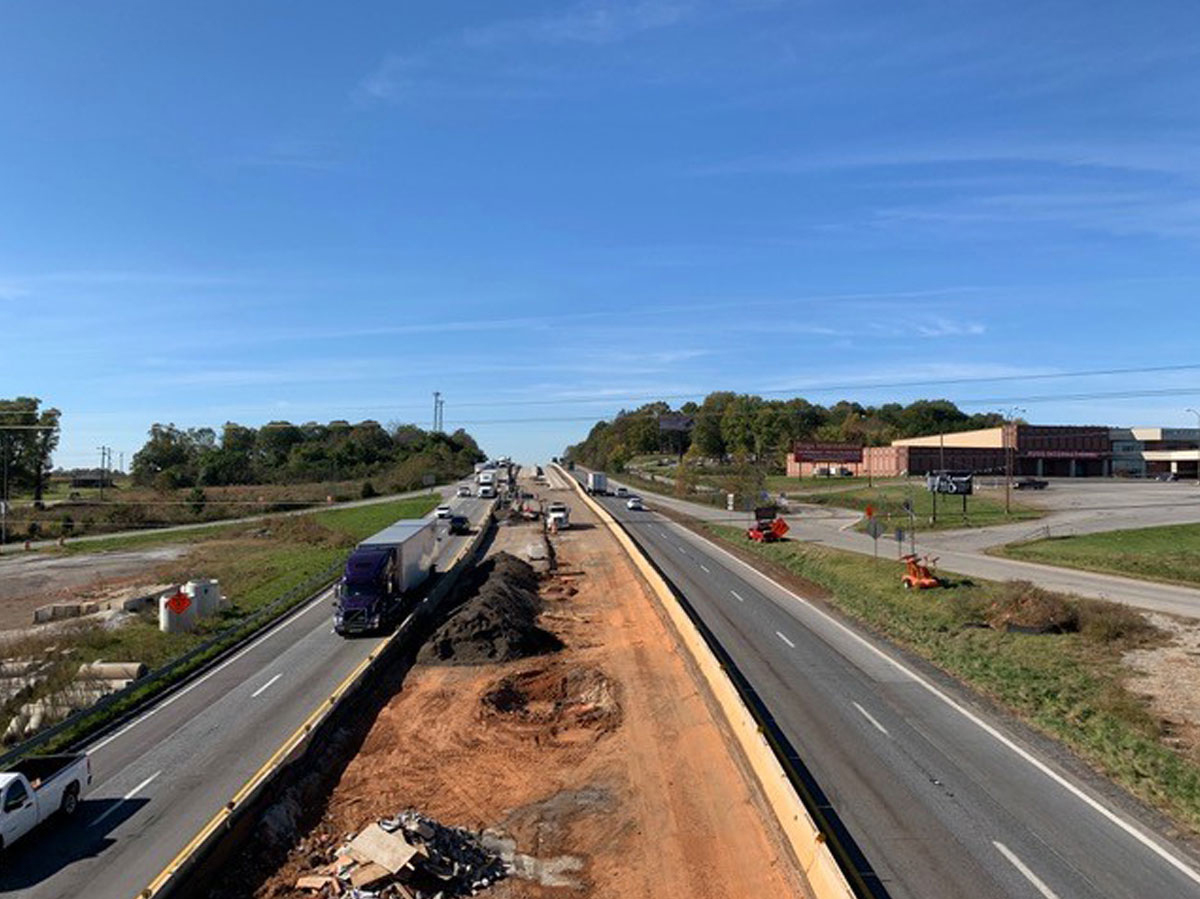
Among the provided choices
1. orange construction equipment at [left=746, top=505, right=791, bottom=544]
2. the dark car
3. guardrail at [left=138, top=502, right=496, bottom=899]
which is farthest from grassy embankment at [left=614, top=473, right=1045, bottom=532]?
guardrail at [left=138, top=502, right=496, bottom=899]

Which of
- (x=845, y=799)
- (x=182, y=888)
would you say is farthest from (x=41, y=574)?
(x=845, y=799)

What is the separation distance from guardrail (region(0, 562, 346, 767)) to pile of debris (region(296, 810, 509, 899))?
1134 cm

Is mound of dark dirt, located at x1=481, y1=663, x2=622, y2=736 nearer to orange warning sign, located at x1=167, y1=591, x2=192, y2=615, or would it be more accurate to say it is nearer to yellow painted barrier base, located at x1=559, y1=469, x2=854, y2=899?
yellow painted barrier base, located at x1=559, y1=469, x2=854, y2=899

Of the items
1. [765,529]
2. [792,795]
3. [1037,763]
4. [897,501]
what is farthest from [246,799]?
[897,501]

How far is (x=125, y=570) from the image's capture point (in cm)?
6956

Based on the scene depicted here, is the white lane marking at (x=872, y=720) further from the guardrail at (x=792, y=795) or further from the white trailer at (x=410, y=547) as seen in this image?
the white trailer at (x=410, y=547)

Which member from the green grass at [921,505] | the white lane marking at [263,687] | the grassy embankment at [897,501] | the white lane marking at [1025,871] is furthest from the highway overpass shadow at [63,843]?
the green grass at [921,505]

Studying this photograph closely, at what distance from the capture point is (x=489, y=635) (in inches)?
1359

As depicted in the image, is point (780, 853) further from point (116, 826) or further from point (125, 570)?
point (125, 570)

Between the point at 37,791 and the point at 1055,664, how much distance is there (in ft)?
96.9

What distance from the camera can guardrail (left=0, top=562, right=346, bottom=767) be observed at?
2412 centimetres

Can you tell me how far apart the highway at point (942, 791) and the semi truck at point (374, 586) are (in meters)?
14.9

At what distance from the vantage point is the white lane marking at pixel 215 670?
82.6 feet

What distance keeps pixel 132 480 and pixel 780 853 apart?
203995 mm
